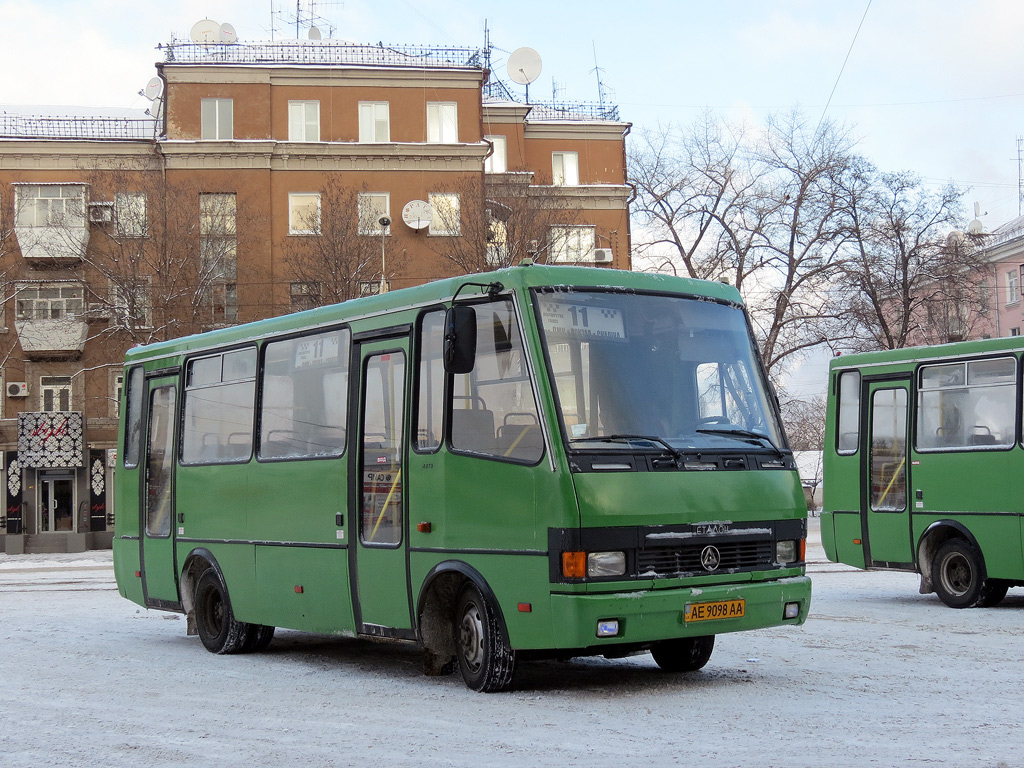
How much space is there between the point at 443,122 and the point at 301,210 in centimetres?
643

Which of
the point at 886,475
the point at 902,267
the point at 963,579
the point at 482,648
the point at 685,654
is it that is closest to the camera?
the point at 482,648

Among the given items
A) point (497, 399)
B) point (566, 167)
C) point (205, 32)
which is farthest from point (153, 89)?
point (497, 399)

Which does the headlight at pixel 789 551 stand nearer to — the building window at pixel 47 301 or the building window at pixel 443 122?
the building window at pixel 47 301

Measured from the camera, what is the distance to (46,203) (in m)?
46.6

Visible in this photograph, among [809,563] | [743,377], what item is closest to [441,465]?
[743,377]

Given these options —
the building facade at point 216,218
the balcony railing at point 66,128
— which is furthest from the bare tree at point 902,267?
the balcony railing at point 66,128

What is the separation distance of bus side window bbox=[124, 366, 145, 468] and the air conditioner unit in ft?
106

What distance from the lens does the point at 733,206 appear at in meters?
49.8

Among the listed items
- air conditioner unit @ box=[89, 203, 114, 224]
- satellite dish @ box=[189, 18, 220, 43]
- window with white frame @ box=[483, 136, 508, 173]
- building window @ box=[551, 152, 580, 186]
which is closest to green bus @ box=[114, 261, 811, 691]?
air conditioner unit @ box=[89, 203, 114, 224]

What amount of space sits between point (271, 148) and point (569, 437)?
40122 millimetres

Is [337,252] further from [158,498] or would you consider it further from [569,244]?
[158,498]

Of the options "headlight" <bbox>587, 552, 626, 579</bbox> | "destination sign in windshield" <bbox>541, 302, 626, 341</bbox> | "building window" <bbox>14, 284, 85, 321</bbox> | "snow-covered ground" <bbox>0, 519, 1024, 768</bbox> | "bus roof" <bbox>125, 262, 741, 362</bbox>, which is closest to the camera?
"snow-covered ground" <bbox>0, 519, 1024, 768</bbox>

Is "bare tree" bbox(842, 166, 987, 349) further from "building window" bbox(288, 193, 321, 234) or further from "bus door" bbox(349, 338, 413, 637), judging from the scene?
"bus door" bbox(349, 338, 413, 637)

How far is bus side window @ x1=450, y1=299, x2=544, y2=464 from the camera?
30.8 feet
